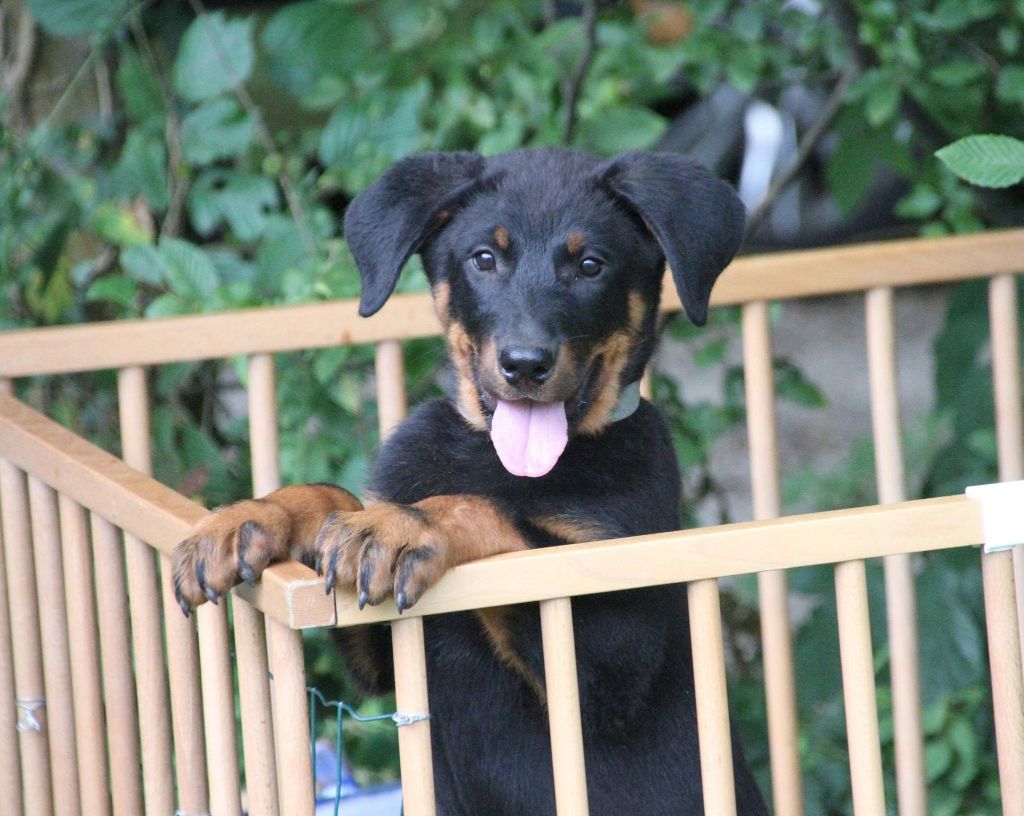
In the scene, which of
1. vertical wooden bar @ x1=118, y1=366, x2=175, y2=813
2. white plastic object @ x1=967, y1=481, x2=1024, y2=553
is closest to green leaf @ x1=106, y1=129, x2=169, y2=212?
vertical wooden bar @ x1=118, y1=366, x2=175, y2=813

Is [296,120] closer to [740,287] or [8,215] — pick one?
[8,215]

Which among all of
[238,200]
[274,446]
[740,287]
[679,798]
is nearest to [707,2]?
[740,287]

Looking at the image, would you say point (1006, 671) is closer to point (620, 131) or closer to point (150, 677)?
point (150, 677)

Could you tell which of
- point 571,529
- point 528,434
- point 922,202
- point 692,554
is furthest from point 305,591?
point 922,202

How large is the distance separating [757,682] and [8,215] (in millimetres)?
2104

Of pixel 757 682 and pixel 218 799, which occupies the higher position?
pixel 218 799

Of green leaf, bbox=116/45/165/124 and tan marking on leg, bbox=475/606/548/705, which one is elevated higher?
green leaf, bbox=116/45/165/124

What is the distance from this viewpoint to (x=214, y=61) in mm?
3061

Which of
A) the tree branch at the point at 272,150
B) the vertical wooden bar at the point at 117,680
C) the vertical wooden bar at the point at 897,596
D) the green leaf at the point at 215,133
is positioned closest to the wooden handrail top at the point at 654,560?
the vertical wooden bar at the point at 117,680

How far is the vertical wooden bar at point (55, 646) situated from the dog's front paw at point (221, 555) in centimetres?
54

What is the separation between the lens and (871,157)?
132 inches

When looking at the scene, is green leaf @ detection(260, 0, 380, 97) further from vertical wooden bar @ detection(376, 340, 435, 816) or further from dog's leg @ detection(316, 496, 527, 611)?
vertical wooden bar @ detection(376, 340, 435, 816)

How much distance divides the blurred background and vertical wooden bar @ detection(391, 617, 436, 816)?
1.25 m

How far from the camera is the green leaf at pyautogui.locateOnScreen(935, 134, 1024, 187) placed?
185cm
